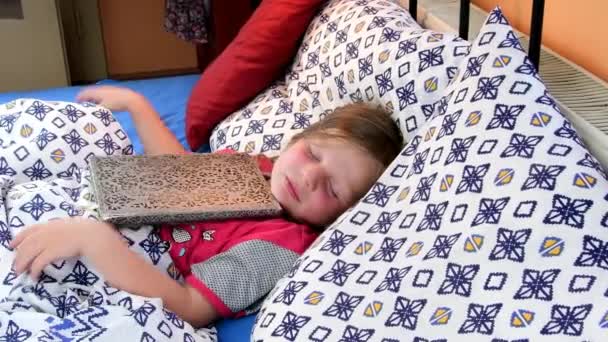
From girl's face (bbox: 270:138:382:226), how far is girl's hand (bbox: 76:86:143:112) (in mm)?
490

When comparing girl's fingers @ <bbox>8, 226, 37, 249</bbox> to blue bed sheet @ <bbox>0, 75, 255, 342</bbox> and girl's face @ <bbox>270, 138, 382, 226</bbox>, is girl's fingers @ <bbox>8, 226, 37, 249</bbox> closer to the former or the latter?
girl's face @ <bbox>270, 138, 382, 226</bbox>

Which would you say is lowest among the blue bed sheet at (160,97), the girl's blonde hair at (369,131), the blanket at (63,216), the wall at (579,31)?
the blue bed sheet at (160,97)

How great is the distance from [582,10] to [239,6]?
5.26ft

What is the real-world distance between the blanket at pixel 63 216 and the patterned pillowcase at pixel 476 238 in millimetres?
167

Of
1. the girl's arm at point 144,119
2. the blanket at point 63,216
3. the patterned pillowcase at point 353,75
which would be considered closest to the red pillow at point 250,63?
the patterned pillowcase at point 353,75

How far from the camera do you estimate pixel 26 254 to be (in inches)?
36.2

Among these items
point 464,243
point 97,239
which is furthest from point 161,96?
point 464,243

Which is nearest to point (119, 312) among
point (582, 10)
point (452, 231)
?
point (452, 231)

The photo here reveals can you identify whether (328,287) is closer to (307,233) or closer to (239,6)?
(307,233)

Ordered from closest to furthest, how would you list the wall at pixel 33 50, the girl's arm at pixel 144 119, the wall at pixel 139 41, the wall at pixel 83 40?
the girl's arm at pixel 144 119
the wall at pixel 33 50
the wall at pixel 83 40
the wall at pixel 139 41

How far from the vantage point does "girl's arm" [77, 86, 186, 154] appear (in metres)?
1.43

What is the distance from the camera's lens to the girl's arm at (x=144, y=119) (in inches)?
56.2

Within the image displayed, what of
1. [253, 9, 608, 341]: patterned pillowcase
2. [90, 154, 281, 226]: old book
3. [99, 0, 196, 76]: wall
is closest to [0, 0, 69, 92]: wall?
[99, 0, 196, 76]: wall

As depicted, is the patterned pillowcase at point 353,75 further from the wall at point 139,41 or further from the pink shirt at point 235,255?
the wall at point 139,41
